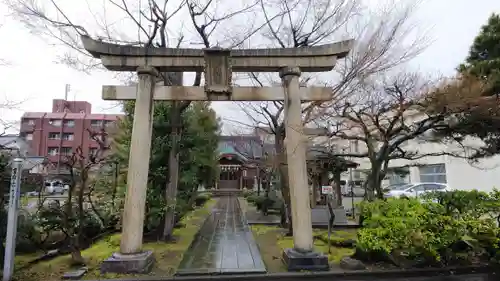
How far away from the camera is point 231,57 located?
26.1 ft

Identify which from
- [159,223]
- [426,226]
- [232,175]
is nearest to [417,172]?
[232,175]

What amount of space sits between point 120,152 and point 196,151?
10.2 ft

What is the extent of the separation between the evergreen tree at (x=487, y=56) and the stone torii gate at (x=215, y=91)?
4445 mm

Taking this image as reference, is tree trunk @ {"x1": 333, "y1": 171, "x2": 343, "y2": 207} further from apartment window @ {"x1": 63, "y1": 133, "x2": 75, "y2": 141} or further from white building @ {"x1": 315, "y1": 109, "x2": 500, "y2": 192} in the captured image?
apartment window @ {"x1": 63, "y1": 133, "x2": 75, "y2": 141}

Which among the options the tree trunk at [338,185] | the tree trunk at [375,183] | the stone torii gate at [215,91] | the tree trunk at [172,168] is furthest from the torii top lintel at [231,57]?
the tree trunk at [338,185]

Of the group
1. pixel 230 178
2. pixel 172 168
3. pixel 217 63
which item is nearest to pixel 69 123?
pixel 230 178

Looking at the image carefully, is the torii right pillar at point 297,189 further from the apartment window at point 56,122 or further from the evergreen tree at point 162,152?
the apartment window at point 56,122

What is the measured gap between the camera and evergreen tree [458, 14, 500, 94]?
337 inches

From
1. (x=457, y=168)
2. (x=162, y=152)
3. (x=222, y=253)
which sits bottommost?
(x=222, y=253)

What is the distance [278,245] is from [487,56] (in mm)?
9346

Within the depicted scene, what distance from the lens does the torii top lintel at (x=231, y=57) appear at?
25.5 ft

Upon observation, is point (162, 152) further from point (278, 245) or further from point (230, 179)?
point (230, 179)

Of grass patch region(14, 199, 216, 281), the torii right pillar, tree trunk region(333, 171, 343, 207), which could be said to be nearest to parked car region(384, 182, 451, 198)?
tree trunk region(333, 171, 343, 207)

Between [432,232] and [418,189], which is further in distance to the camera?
[418,189]
